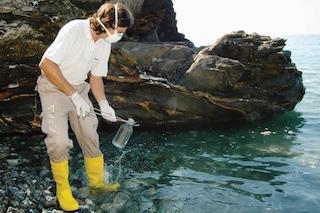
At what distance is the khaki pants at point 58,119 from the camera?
7.02m

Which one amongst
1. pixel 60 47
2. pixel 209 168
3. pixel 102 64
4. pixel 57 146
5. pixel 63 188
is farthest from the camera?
pixel 209 168

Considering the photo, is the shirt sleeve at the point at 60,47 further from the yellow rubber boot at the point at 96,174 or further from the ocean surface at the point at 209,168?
the ocean surface at the point at 209,168

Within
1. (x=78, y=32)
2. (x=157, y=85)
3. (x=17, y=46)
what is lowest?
(x=157, y=85)

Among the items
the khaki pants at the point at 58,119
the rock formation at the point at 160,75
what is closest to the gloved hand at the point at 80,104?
the khaki pants at the point at 58,119

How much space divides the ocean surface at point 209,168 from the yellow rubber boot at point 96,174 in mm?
226

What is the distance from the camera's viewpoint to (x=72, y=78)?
7.39 m

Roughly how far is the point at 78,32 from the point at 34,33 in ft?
21.3

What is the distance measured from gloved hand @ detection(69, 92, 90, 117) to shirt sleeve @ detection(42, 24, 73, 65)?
2.48 ft

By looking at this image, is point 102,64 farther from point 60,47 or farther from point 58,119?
point 58,119

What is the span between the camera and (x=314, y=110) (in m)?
21.0

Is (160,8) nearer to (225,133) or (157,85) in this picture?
(157,85)

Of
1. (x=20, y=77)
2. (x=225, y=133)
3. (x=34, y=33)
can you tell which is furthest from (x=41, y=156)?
(x=225, y=133)

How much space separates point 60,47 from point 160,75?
8343 millimetres

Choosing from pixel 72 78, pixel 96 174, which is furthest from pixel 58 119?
pixel 96 174
